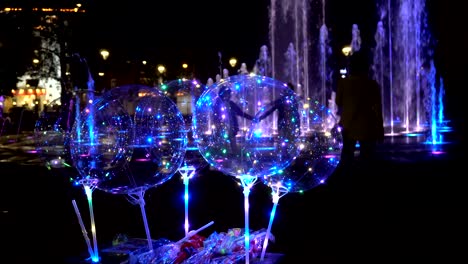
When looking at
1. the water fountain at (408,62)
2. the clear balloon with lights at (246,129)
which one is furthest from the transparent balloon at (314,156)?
the water fountain at (408,62)

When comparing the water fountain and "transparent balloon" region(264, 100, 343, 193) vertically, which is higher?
the water fountain

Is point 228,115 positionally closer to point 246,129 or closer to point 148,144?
point 246,129

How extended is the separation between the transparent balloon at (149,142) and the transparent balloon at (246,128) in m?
0.70

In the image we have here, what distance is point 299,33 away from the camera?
2644 cm

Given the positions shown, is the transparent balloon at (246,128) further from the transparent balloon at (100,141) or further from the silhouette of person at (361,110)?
the silhouette of person at (361,110)

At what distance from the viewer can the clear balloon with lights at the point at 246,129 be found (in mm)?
3938

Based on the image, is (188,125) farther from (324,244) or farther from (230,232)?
(324,244)

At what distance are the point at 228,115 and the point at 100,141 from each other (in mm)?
1372

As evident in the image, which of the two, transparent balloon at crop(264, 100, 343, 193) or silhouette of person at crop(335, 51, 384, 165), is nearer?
transparent balloon at crop(264, 100, 343, 193)

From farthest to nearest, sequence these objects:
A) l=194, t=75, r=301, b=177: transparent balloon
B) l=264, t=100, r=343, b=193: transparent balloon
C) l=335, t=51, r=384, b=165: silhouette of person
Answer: l=335, t=51, r=384, b=165: silhouette of person, l=264, t=100, r=343, b=193: transparent balloon, l=194, t=75, r=301, b=177: transparent balloon

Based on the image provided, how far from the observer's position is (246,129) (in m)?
3.93

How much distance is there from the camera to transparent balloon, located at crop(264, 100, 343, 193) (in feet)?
14.8

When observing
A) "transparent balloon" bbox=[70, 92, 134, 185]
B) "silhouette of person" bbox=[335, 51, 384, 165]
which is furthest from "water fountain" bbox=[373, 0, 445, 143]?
"transparent balloon" bbox=[70, 92, 134, 185]

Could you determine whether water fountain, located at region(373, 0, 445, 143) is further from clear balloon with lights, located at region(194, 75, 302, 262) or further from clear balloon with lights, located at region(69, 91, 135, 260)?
clear balloon with lights, located at region(194, 75, 302, 262)
